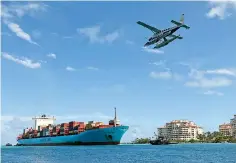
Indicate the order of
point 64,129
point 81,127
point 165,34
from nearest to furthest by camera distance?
1. point 165,34
2. point 81,127
3. point 64,129

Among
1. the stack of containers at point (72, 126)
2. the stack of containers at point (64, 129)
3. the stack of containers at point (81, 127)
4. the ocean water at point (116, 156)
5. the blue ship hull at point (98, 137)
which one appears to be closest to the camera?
the ocean water at point (116, 156)

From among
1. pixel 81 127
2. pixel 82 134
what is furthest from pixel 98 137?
pixel 81 127

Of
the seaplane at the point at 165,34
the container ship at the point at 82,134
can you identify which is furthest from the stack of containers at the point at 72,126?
the seaplane at the point at 165,34

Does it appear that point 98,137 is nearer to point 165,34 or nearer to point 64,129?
point 64,129

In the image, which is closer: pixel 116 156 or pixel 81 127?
pixel 116 156

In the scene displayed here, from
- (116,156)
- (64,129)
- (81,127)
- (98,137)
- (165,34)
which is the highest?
(165,34)

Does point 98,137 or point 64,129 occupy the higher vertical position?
point 64,129

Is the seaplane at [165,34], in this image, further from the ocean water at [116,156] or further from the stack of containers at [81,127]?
the stack of containers at [81,127]

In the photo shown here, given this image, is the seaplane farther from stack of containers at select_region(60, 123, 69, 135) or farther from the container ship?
stack of containers at select_region(60, 123, 69, 135)

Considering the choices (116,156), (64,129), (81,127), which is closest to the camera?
(116,156)

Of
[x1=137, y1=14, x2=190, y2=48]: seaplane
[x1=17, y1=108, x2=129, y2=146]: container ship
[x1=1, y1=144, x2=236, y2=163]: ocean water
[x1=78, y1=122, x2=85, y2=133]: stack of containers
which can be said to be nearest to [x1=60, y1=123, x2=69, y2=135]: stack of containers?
[x1=17, y1=108, x2=129, y2=146]: container ship

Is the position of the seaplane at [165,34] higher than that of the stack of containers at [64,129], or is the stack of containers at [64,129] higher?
the seaplane at [165,34]

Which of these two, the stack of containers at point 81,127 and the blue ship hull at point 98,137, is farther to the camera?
the stack of containers at point 81,127
